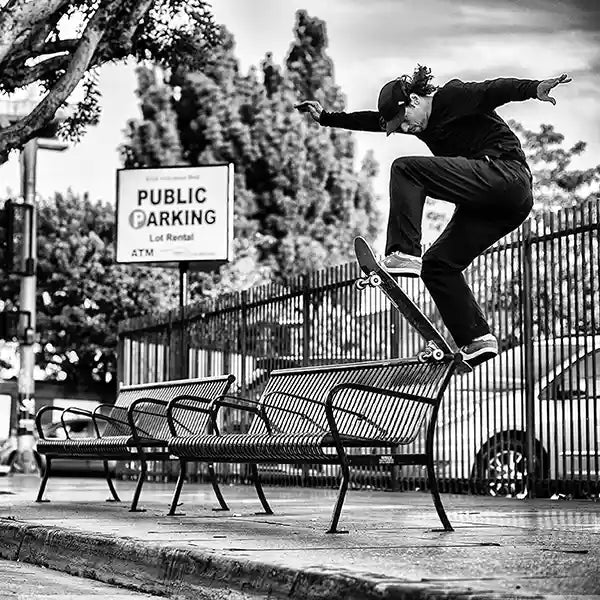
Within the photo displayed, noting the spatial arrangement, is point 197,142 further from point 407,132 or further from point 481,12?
point 407,132

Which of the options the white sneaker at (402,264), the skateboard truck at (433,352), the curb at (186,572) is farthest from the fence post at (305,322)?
the white sneaker at (402,264)

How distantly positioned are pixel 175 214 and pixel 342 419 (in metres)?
14.5

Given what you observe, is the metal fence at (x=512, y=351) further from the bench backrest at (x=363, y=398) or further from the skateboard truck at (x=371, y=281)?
the skateboard truck at (x=371, y=281)

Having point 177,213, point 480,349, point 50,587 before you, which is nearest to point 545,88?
point 480,349

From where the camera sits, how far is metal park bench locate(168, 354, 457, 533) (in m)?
7.05

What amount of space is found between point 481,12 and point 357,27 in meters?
5.88

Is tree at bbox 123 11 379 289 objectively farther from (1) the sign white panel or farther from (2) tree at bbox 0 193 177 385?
(1) the sign white panel

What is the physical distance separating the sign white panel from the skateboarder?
51.1 feet

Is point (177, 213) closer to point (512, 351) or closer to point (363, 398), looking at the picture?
point (512, 351)

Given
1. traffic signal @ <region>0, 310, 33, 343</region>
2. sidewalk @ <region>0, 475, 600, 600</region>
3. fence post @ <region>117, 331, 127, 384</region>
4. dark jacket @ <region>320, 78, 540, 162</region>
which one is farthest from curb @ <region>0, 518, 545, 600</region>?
fence post @ <region>117, 331, 127, 384</region>

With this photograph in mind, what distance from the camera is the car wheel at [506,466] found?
12398mm

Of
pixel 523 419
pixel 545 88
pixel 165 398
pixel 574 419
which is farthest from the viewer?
pixel 523 419

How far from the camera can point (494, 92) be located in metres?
6.40

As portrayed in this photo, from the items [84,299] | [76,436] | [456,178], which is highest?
[84,299]
